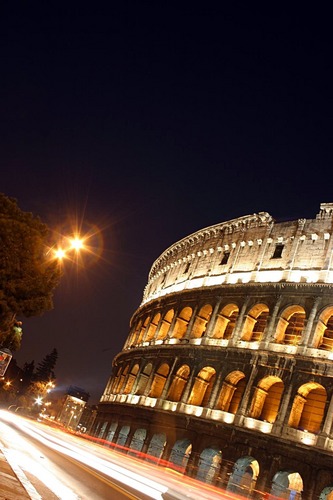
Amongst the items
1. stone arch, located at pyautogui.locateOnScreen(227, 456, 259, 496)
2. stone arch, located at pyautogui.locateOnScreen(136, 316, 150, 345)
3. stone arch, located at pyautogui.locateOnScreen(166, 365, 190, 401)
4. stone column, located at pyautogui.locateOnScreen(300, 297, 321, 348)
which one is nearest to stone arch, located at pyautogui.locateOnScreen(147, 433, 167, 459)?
stone arch, located at pyautogui.locateOnScreen(166, 365, 190, 401)

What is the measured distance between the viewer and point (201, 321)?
28.4 metres

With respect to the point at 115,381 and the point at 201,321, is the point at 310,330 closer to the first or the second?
the point at 201,321

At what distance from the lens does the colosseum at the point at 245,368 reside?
19844 mm

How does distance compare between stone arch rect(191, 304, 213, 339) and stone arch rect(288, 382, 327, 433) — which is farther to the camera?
stone arch rect(191, 304, 213, 339)

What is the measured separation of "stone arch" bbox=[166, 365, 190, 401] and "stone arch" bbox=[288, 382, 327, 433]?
7.57 metres

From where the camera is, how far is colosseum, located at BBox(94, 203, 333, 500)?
65.1 ft

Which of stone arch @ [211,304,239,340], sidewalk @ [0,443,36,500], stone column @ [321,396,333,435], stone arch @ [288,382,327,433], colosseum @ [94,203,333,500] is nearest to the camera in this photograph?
sidewalk @ [0,443,36,500]

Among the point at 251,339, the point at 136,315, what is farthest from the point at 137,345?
the point at 251,339

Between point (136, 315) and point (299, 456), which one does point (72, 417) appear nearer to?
point (136, 315)

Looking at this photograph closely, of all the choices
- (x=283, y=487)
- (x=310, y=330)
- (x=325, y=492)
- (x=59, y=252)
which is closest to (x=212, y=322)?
(x=310, y=330)

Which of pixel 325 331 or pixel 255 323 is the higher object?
pixel 325 331

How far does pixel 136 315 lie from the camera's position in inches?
1575

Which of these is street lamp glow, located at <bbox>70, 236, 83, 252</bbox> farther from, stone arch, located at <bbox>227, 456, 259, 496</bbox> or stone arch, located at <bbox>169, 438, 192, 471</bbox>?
stone arch, located at <bbox>169, 438, 192, 471</bbox>

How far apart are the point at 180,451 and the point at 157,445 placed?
2.21 meters
